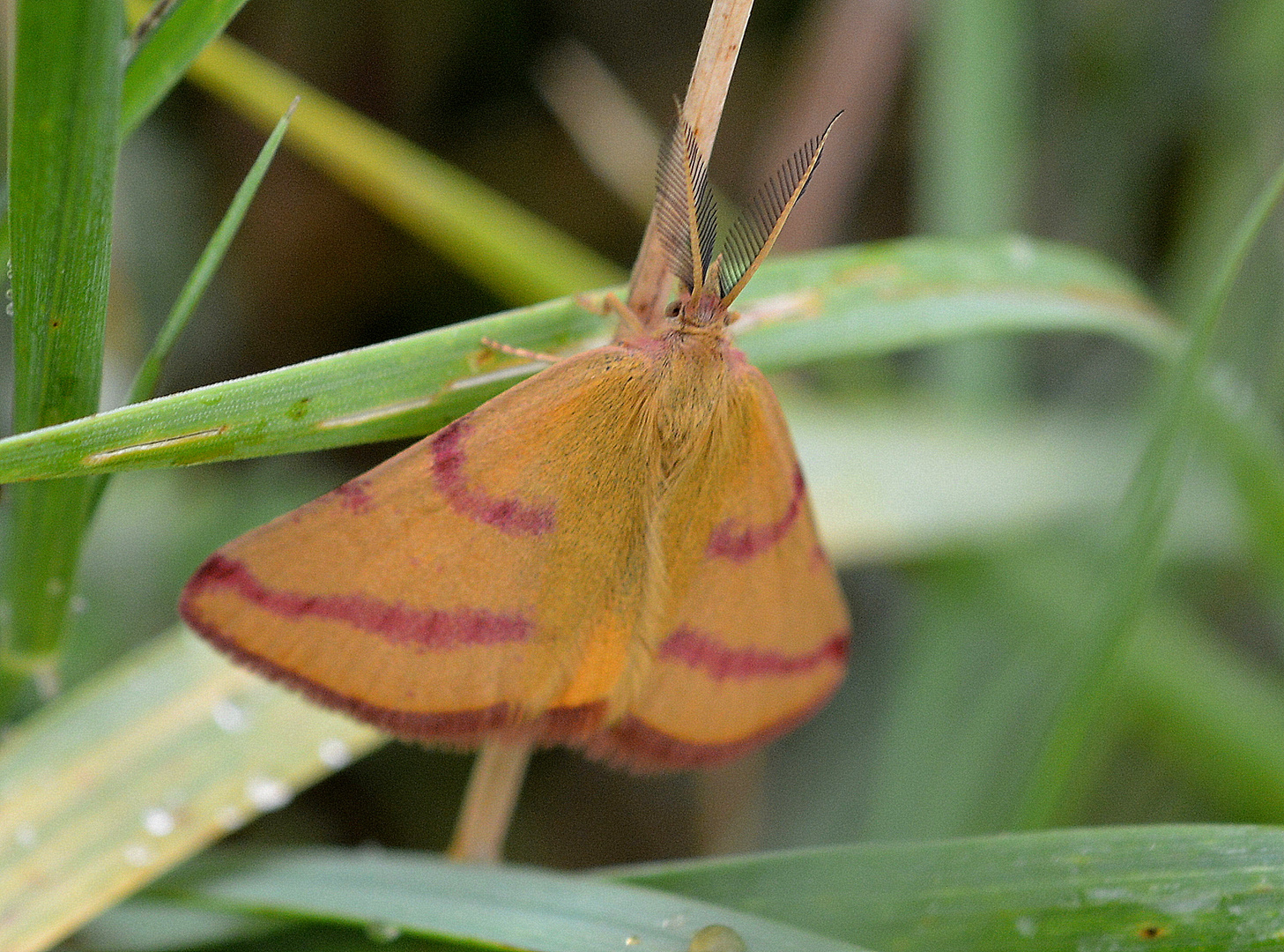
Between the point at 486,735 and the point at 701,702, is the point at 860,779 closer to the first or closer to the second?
the point at 701,702

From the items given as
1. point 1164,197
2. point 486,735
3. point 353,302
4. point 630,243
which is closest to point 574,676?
point 486,735

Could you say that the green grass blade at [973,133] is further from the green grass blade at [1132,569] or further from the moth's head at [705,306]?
the moth's head at [705,306]

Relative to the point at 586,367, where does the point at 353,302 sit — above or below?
above

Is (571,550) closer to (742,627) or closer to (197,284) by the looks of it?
(742,627)

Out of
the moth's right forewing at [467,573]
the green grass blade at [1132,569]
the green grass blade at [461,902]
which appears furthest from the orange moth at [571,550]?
the green grass blade at [1132,569]

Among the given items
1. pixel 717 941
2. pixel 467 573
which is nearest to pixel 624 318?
pixel 467 573

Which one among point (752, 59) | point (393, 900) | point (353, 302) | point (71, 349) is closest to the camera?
point (71, 349)

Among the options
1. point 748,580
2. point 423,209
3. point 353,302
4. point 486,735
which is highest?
point 353,302
